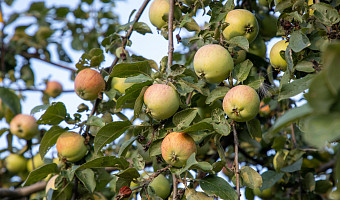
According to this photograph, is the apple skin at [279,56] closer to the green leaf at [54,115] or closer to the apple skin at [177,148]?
the apple skin at [177,148]

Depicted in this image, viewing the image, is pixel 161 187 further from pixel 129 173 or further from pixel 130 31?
pixel 130 31

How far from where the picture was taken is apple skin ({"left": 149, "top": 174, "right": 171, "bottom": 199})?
1.58 m

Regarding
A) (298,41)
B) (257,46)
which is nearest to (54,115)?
(257,46)

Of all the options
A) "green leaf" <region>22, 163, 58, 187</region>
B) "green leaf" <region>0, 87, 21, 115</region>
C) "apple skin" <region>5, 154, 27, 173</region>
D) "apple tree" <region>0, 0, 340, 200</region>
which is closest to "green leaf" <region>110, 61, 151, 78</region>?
"apple tree" <region>0, 0, 340, 200</region>

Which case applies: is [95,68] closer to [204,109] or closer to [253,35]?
[204,109]

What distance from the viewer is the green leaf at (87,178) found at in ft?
5.65

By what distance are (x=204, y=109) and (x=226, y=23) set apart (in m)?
0.39

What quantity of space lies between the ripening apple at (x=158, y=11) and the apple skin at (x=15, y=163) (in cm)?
175

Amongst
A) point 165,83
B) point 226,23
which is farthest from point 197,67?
point 226,23

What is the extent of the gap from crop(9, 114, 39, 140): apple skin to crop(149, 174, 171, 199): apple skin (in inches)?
56.1

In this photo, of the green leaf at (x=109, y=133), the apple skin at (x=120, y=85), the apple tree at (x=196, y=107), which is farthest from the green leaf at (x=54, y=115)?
the green leaf at (x=109, y=133)

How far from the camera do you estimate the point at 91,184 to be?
1.73 metres

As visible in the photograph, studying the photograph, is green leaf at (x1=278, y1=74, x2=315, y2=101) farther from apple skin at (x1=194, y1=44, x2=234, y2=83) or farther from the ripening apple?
the ripening apple

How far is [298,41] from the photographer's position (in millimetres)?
1400
